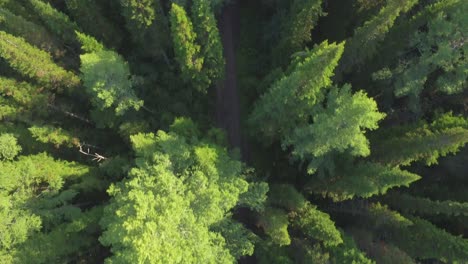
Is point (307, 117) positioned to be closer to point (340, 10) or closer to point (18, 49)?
point (340, 10)

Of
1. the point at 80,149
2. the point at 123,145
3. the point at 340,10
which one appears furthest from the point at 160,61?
the point at 340,10

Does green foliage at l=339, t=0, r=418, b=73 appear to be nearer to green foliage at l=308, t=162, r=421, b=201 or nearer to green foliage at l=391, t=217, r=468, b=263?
green foliage at l=308, t=162, r=421, b=201

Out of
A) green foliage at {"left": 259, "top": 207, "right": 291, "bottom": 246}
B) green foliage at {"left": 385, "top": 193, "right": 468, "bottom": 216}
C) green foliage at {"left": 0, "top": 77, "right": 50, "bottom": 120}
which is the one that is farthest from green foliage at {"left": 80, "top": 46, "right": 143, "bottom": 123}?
green foliage at {"left": 385, "top": 193, "right": 468, "bottom": 216}

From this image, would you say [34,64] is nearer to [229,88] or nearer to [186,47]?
[186,47]

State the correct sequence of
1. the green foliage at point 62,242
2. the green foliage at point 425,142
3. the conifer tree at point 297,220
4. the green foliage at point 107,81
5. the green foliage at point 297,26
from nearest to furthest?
the green foliage at point 425,142 < the conifer tree at point 297,220 < the green foliage at point 62,242 < the green foliage at point 107,81 < the green foliage at point 297,26

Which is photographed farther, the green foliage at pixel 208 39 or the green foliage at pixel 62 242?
the green foliage at pixel 208 39

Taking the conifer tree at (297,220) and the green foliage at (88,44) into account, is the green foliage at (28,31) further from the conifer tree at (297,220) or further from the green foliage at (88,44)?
the conifer tree at (297,220)

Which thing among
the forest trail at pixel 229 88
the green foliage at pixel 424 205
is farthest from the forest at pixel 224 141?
the forest trail at pixel 229 88
